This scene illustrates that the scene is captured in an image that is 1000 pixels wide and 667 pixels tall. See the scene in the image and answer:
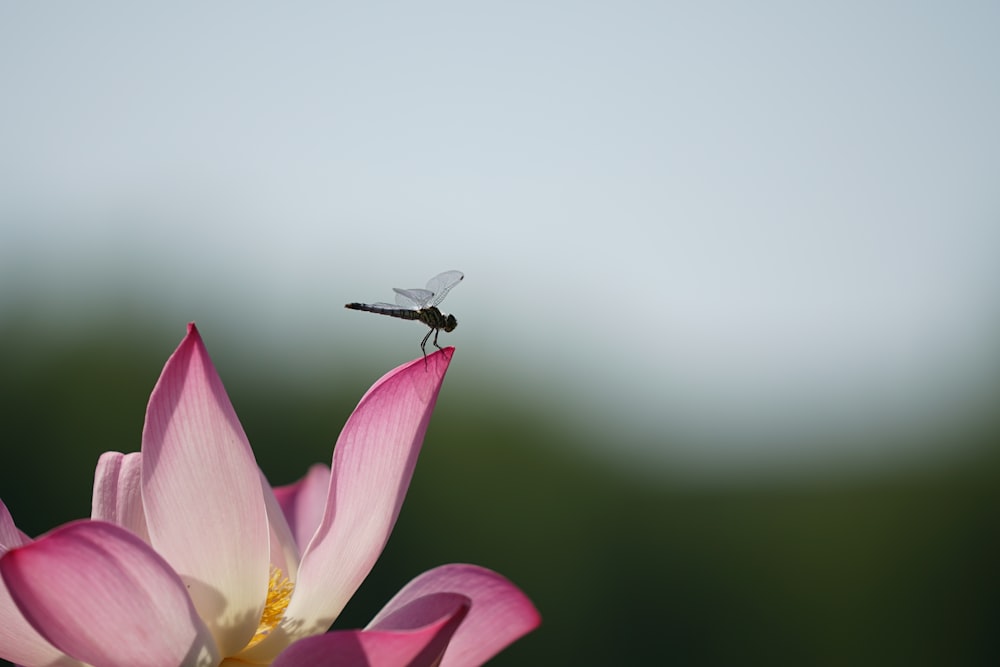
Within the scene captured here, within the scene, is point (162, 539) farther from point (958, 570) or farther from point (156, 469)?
point (958, 570)

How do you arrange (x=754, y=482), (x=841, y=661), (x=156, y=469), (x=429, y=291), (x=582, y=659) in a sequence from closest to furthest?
(x=156, y=469) < (x=429, y=291) < (x=841, y=661) < (x=582, y=659) < (x=754, y=482)

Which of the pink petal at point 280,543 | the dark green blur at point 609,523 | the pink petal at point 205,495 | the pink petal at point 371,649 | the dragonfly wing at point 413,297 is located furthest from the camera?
the dark green blur at point 609,523

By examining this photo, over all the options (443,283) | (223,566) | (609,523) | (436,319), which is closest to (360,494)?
(223,566)

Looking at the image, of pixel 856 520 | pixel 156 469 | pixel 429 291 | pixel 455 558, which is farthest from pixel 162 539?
pixel 856 520

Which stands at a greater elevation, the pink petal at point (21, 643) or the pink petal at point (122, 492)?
the pink petal at point (122, 492)

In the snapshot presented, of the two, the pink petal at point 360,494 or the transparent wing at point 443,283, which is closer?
the pink petal at point 360,494

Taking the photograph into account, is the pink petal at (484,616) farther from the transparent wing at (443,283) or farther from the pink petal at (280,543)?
the transparent wing at (443,283)

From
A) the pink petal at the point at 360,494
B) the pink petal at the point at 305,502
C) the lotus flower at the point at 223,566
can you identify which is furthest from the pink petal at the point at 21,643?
the pink petal at the point at 305,502
